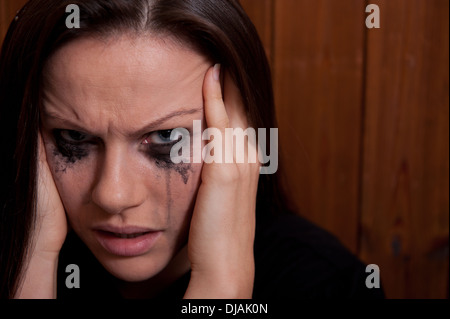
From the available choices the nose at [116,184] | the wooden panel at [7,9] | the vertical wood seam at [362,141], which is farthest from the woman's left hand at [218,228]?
the wooden panel at [7,9]

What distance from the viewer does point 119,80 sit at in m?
0.92

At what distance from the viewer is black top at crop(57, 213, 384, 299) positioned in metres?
1.17

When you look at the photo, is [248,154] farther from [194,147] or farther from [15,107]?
[15,107]

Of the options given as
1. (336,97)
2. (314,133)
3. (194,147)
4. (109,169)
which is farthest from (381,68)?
(109,169)

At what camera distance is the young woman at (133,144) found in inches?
36.8

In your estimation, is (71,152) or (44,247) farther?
(44,247)

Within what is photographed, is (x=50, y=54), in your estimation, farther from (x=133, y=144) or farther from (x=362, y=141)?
(x=362, y=141)

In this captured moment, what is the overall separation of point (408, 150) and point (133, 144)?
36.8 inches

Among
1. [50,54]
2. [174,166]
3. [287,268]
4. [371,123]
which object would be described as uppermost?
[50,54]

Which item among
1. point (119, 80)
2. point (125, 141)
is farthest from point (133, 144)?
point (119, 80)

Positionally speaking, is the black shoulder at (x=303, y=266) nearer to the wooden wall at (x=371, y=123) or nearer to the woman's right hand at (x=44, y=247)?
the wooden wall at (x=371, y=123)

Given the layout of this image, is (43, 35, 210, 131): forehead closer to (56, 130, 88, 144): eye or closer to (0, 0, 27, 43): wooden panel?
(56, 130, 88, 144): eye

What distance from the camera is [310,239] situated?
1259mm
